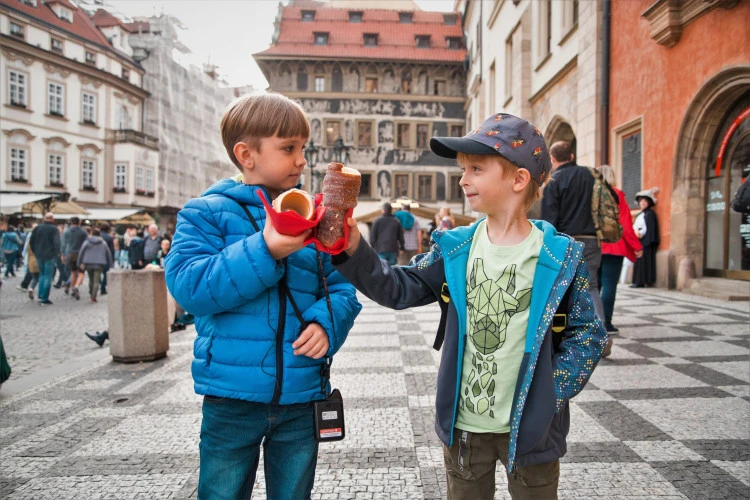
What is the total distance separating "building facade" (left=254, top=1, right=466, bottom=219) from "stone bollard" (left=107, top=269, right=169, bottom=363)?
1075 inches

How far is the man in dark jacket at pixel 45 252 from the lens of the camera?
10652 mm

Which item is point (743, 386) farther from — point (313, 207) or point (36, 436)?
point (36, 436)

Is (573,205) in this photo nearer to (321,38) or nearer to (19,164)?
(321,38)

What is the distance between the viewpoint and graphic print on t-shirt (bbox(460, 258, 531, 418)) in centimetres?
157

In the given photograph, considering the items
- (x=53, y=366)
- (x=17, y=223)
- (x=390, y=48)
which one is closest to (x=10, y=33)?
(x=17, y=223)

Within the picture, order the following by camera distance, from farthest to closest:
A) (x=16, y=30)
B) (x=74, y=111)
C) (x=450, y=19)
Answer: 1. (x=450, y=19)
2. (x=74, y=111)
3. (x=16, y=30)

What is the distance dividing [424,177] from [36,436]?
1238 inches

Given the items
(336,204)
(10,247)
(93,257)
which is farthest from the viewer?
(10,247)

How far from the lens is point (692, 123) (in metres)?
9.28

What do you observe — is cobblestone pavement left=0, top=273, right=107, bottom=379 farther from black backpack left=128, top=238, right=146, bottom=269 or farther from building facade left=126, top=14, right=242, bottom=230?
building facade left=126, top=14, right=242, bottom=230

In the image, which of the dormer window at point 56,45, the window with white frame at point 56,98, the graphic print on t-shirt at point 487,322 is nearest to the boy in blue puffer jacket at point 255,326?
the graphic print on t-shirt at point 487,322

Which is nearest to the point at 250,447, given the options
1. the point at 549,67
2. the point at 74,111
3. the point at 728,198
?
the point at 728,198

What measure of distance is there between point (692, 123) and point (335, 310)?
962 centimetres

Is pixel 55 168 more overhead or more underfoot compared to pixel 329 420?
more overhead
